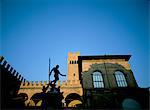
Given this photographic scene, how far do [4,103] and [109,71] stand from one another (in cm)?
1405

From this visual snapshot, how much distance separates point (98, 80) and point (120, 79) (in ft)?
10.2

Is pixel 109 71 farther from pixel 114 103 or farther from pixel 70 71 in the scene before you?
pixel 70 71

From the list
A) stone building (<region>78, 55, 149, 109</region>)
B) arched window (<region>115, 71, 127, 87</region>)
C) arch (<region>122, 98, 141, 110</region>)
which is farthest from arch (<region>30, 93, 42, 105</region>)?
arch (<region>122, 98, 141, 110</region>)

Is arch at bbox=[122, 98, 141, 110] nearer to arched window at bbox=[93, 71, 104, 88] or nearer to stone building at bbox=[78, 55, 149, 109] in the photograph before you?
stone building at bbox=[78, 55, 149, 109]

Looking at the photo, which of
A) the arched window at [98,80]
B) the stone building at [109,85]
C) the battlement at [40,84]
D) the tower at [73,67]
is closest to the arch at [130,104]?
the stone building at [109,85]

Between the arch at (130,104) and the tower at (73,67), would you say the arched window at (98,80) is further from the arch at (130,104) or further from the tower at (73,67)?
the tower at (73,67)

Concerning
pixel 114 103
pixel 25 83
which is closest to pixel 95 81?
pixel 114 103

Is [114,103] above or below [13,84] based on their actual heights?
below

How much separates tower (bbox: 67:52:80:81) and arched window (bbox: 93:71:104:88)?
26.6 metres

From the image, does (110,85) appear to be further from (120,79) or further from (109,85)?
(120,79)

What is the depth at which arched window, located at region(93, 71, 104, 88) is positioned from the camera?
2133 centimetres

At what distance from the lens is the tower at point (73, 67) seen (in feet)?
163

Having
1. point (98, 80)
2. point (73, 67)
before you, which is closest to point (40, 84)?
point (98, 80)

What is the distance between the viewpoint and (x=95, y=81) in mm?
21797
